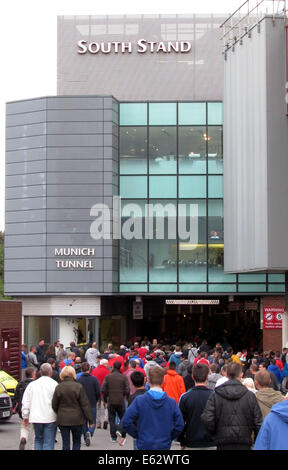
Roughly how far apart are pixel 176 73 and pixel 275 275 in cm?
1307

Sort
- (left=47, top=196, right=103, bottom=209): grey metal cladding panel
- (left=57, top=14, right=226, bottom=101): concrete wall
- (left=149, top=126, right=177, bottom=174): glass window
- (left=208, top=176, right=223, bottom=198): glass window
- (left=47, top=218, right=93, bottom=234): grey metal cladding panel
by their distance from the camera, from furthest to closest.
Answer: (left=57, top=14, right=226, bottom=101): concrete wall → (left=149, top=126, right=177, bottom=174): glass window → (left=208, top=176, right=223, bottom=198): glass window → (left=47, top=196, right=103, bottom=209): grey metal cladding panel → (left=47, top=218, right=93, bottom=234): grey metal cladding panel

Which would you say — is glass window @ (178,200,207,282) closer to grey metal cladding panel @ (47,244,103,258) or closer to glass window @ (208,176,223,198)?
glass window @ (208,176,223,198)

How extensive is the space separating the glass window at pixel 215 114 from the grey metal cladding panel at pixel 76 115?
5194mm

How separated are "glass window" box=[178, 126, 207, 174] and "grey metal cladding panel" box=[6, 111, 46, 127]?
6.77m

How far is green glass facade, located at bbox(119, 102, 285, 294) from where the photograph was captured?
41.0 metres

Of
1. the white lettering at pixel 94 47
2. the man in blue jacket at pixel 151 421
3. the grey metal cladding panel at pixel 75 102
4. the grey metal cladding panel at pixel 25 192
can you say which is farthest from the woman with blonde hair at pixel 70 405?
the white lettering at pixel 94 47

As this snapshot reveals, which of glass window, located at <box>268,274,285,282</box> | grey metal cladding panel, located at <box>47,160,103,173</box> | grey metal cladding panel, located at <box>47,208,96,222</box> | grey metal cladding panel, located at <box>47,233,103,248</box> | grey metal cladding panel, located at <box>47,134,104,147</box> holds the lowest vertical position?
glass window, located at <box>268,274,285,282</box>

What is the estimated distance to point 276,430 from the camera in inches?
261

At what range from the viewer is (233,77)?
117ft

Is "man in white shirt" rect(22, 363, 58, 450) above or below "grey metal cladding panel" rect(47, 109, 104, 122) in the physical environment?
below

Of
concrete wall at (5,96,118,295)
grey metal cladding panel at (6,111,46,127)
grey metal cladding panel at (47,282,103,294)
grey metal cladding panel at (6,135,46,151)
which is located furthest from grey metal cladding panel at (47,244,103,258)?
grey metal cladding panel at (6,111,46,127)

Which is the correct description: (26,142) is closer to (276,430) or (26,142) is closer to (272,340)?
(272,340)

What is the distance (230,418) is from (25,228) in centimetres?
3327

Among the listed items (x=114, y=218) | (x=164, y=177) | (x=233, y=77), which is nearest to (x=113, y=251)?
(x=114, y=218)
